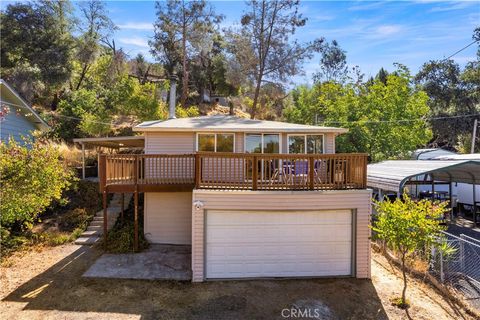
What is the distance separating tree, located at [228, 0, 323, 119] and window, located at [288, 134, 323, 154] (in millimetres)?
13713

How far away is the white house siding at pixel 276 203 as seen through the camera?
885 centimetres

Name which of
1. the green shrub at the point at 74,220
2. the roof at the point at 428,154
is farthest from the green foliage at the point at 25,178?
the roof at the point at 428,154

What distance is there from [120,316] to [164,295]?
1.26 metres

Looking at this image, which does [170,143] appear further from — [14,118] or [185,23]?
[185,23]

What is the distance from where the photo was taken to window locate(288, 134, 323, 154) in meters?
12.1

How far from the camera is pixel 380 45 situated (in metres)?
18.3

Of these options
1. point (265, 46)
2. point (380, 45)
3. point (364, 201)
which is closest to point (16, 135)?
point (364, 201)

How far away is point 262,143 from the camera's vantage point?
12008 millimetres

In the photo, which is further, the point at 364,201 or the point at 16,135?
the point at 16,135

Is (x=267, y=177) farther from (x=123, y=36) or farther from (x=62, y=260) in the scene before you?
(x=123, y=36)

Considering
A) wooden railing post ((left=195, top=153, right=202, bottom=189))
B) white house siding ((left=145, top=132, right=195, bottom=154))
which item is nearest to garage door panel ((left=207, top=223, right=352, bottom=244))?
wooden railing post ((left=195, top=153, right=202, bottom=189))

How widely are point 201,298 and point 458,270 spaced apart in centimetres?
748

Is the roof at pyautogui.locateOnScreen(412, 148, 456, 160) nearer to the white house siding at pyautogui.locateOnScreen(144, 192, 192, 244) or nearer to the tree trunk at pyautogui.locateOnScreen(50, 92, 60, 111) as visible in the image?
the white house siding at pyautogui.locateOnScreen(144, 192, 192, 244)

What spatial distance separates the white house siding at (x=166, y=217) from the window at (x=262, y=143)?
300cm
